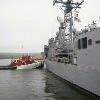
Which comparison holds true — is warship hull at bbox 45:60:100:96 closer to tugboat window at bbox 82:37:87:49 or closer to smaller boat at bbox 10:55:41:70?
tugboat window at bbox 82:37:87:49

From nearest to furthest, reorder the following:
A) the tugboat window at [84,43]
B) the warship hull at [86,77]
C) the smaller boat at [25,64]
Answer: the warship hull at [86,77], the tugboat window at [84,43], the smaller boat at [25,64]

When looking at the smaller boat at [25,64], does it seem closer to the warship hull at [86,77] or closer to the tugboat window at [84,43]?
the warship hull at [86,77]

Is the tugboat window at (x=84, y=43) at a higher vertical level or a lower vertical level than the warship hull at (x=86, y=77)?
higher

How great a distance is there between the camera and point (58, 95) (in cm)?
1936

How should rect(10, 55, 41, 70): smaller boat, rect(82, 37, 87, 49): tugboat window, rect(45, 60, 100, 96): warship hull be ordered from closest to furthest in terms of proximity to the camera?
1. rect(45, 60, 100, 96): warship hull
2. rect(82, 37, 87, 49): tugboat window
3. rect(10, 55, 41, 70): smaller boat

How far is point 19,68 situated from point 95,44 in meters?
37.4

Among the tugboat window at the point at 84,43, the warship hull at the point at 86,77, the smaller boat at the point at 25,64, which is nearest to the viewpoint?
the warship hull at the point at 86,77

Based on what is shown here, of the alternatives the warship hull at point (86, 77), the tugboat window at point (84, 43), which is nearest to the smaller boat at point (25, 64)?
the warship hull at point (86, 77)

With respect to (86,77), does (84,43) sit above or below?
above

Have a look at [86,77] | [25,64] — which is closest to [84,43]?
[86,77]

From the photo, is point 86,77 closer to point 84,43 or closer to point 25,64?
point 84,43

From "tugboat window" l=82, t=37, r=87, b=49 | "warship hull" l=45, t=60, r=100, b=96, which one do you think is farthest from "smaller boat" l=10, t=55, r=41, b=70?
"tugboat window" l=82, t=37, r=87, b=49

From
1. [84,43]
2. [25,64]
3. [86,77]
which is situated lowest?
[86,77]

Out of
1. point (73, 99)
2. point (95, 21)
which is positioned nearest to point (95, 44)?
point (95, 21)
